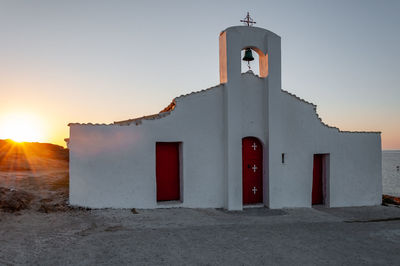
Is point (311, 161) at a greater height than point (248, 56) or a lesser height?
lesser

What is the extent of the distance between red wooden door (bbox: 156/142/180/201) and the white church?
36 mm

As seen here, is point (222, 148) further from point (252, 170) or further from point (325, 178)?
point (325, 178)

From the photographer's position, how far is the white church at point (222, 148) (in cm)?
1024

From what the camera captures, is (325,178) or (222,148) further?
(325,178)

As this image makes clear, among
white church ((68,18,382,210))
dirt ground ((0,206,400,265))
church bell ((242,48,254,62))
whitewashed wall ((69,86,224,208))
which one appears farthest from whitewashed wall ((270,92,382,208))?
whitewashed wall ((69,86,224,208))

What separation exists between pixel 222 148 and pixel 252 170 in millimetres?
1548

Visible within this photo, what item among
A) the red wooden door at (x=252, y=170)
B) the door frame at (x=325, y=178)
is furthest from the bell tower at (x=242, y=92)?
the door frame at (x=325, y=178)

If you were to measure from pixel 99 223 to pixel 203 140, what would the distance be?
463 cm

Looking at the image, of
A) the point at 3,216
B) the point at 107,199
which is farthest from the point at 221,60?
the point at 3,216

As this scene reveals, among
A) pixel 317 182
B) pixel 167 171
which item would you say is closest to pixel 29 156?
pixel 167 171

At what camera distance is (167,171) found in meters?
11.4

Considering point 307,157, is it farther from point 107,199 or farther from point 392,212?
point 107,199

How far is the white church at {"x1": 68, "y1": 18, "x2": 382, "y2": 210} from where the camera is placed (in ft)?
33.6

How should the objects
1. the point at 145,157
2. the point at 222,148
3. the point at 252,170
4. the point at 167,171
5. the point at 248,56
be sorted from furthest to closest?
the point at 248,56 < the point at 252,170 < the point at 222,148 < the point at 167,171 < the point at 145,157
